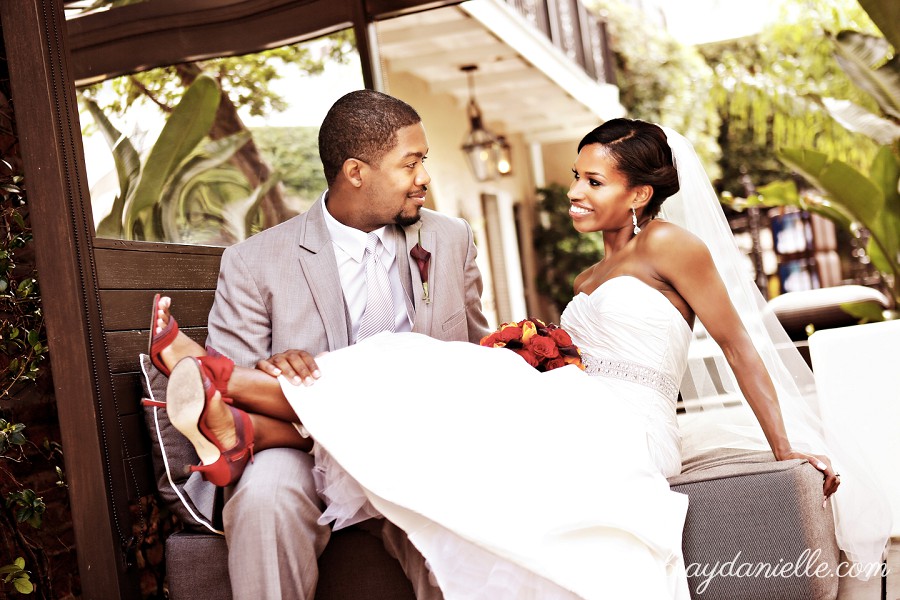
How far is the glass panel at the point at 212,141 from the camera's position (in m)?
3.77

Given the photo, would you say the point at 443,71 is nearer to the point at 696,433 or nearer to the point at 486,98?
the point at 486,98

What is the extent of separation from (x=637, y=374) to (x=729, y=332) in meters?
0.37

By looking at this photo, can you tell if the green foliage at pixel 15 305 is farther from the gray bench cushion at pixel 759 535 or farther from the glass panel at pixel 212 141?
the gray bench cushion at pixel 759 535

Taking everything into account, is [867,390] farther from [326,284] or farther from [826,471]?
[326,284]

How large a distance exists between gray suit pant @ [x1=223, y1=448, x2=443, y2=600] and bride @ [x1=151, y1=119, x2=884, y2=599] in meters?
0.07

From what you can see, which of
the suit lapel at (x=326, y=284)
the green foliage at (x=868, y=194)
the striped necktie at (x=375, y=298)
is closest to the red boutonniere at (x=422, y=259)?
the striped necktie at (x=375, y=298)

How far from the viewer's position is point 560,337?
3404 millimetres

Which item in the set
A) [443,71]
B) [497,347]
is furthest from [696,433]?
[443,71]

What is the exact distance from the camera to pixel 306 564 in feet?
9.13

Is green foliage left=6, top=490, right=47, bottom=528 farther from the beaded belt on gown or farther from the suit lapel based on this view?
the beaded belt on gown

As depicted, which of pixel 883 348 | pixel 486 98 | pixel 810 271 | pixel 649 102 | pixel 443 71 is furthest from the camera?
pixel 649 102

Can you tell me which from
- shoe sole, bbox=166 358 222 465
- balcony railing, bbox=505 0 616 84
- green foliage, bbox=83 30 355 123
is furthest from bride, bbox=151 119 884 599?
balcony railing, bbox=505 0 616 84

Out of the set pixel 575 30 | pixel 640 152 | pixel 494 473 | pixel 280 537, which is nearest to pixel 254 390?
pixel 280 537

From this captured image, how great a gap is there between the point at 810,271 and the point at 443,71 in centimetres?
659
